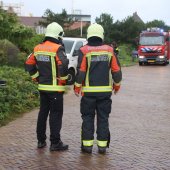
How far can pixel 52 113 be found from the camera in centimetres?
692

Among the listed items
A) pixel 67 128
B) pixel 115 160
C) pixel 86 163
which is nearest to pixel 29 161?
pixel 86 163

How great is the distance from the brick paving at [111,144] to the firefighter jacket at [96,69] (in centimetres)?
100

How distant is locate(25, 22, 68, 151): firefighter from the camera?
6707 mm

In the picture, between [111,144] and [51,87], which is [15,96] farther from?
[51,87]

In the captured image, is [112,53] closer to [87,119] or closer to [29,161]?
[87,119]

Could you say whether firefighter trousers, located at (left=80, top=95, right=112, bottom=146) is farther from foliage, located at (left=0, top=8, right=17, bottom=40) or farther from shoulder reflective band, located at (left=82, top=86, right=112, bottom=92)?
foliage, located at (left=0, top=8, right=17, bottom=40)

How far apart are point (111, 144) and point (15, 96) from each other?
3947 millimetres

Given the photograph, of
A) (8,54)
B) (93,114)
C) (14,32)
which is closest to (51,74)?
(93,114)

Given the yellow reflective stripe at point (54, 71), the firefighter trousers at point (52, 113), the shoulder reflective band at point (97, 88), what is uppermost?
the yellow reflective stripe at point (54, 71)

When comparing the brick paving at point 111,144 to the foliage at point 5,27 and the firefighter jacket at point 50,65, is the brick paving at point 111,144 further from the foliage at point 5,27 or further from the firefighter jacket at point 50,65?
the foliage at point 5,27

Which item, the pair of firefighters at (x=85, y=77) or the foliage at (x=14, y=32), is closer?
the pair of firefighters at (x=85, y=77)

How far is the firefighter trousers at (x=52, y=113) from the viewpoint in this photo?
684cm

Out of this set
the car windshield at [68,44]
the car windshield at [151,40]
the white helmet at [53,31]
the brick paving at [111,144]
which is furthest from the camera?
the car windshield at [151,40]

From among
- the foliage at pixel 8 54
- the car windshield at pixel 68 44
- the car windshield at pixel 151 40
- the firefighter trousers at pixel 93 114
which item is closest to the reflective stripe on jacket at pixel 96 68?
the firefighter trousers at pixel 93 114
